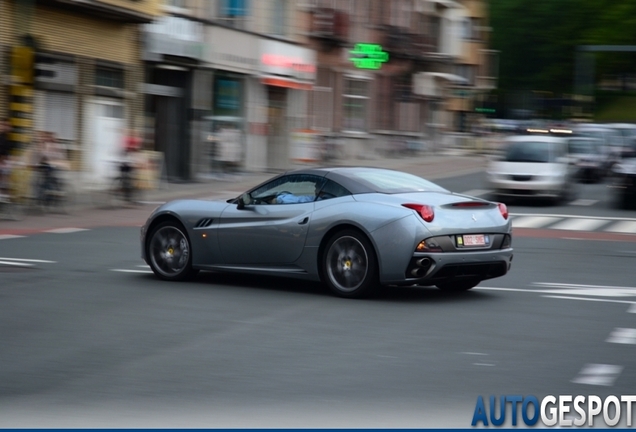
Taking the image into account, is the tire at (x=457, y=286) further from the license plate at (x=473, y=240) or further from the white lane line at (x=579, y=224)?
the white lane line at (x=579, y=224)

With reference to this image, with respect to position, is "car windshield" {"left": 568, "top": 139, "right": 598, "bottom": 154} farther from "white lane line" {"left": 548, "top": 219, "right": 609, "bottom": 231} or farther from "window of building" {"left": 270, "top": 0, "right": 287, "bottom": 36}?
"white lane line" {"left": 548, "top": 219, "right": 609, "bottom": 231}

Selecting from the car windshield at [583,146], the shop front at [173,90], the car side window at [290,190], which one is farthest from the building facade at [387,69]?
the car side window at [290,190]

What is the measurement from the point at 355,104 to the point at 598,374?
42574 mm

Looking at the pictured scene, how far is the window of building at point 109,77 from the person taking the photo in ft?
96.5

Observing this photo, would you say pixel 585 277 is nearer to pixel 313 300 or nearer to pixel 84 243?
pixel 313 300

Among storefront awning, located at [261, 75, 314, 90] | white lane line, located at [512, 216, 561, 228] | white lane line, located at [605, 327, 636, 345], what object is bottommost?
white lane line, located at [512, 216, 561, 228]

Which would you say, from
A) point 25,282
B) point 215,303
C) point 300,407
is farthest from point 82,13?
point 300,407

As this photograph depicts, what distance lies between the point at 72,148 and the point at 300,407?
22.7 meters

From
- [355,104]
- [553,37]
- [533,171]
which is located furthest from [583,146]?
[553,37]

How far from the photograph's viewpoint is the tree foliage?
88188mm

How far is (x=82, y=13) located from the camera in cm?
2805

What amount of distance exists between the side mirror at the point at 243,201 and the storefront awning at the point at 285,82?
89.1 feet

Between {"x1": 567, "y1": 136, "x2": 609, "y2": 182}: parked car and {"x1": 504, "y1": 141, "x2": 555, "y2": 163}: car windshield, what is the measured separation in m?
7.96

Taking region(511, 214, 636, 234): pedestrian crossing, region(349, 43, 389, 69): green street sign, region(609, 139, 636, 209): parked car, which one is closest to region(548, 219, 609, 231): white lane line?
region(511, 214, 636, 234): pedestrian crossing
